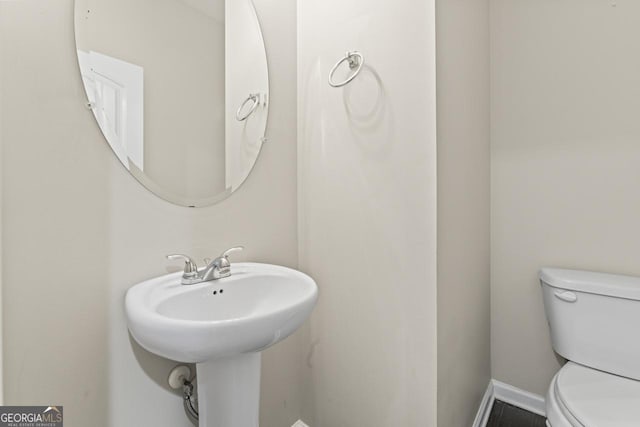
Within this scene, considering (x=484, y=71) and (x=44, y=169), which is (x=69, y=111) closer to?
(x=44, y=169)

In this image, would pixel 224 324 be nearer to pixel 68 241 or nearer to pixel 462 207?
pixel 68 241

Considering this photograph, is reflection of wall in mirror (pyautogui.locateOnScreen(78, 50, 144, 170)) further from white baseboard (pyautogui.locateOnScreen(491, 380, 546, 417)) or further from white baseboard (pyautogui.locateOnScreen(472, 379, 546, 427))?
white baseboard (pyautogui.locateOnScreen(491, 380, 546, 417))

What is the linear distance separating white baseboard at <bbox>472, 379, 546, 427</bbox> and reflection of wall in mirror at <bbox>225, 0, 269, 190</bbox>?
1.49 m

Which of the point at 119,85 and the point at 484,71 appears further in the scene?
the point at 484,71

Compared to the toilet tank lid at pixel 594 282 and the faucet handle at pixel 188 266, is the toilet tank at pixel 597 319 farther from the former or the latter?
the faucet handle at pixel 188 266

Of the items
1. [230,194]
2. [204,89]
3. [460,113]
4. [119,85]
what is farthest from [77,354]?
[460,113]

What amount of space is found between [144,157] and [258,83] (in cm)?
52

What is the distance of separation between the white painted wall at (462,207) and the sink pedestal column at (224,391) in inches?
23.6

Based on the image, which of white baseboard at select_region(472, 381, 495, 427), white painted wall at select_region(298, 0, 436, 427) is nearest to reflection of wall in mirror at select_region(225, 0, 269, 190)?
white painted wall at select_region(298, 0, 436, 427)

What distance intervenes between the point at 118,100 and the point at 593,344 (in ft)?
5.84

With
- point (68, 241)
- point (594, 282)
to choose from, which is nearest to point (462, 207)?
point (594, 282)

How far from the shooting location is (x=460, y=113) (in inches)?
43.8

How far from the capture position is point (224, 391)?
2.68ft

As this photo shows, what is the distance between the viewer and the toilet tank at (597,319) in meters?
1.09
